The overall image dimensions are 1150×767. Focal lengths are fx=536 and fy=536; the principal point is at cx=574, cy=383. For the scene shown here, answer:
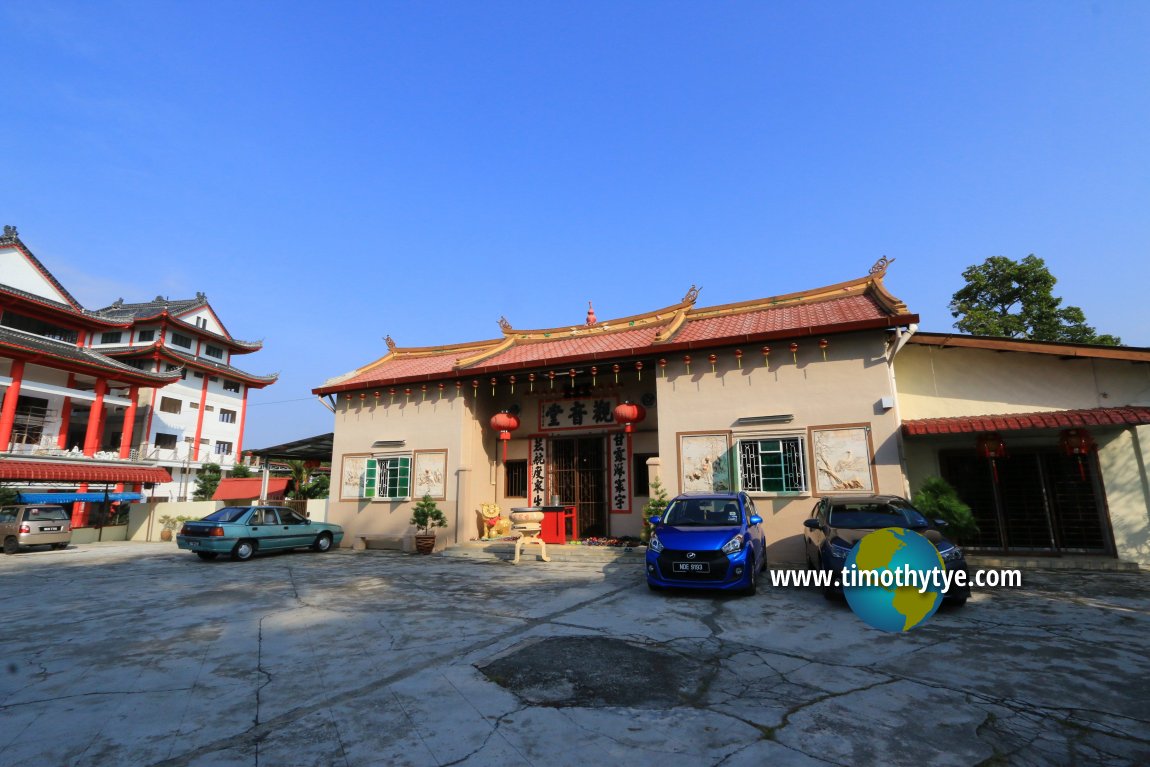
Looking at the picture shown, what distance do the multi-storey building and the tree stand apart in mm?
34387

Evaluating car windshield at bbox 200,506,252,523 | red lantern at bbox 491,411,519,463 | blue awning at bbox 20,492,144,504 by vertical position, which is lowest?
car windshield at bbox 200,506,252,523

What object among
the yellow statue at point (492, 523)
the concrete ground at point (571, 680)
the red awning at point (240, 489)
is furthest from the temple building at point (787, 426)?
the red awning at point (240, 489)

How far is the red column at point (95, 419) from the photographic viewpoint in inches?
1013

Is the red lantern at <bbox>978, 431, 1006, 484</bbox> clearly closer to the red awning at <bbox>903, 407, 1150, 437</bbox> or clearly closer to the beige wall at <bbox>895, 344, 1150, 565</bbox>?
the red awning at <bbox>903, 407, 1150, 437</bbox>

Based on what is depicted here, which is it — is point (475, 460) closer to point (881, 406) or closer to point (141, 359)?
point (881, 406)

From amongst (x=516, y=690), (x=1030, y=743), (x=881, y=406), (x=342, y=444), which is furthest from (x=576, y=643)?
(x=342, y=444)

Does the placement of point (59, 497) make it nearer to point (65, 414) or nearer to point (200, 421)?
point (65, 414)

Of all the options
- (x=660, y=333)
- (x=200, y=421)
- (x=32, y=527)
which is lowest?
(x=32, y=527)

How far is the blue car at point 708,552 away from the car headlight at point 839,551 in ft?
3.57

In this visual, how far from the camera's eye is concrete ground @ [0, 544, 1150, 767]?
318 centimetres

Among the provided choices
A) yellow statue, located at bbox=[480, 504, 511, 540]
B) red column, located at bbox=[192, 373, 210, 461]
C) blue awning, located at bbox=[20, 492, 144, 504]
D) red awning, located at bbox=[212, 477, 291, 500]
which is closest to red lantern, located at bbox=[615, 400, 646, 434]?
yellow statue, located at bbox=[480, 504, 511, 540]

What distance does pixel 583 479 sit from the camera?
48.3 ft

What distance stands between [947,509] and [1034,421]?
227cm

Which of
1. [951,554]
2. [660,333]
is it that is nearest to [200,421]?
[660,333]
